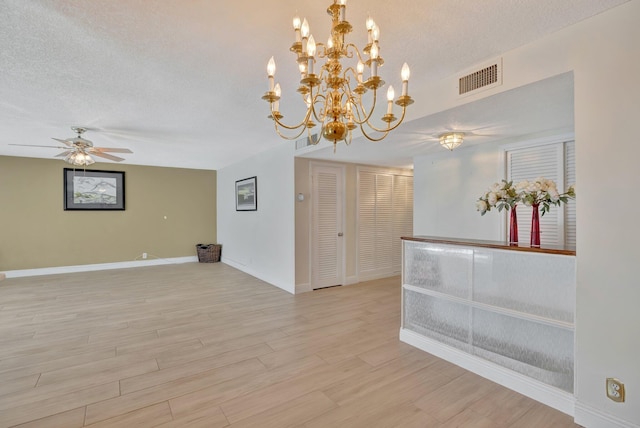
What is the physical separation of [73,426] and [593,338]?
128 inches

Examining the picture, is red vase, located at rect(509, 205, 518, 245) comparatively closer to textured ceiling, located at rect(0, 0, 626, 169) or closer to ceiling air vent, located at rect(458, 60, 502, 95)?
textured ceiling, located at rect(0, 0, 626, 169)

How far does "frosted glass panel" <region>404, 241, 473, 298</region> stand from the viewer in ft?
Answer: 8.81

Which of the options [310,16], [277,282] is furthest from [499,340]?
[277,282]

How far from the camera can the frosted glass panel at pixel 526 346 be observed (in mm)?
2121

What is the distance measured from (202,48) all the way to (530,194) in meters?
2.65

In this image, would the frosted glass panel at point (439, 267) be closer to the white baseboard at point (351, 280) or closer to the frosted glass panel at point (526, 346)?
the frosted glass panel at point (526, 346)

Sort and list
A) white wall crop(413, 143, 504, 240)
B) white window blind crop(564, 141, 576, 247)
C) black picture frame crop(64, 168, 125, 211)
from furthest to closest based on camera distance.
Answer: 1. black picture frame crop(64, 168, 125, 211)
2. white wall crop(413, 143, 504, 240)
3. white window blind crop(564, 141, 576, 247)

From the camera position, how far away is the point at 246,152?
18.8ft

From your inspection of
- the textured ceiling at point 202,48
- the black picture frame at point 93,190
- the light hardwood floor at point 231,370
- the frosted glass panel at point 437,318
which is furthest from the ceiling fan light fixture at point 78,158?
the frosted glass panel at point 437,318

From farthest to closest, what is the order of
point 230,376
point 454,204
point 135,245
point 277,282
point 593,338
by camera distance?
point 135,245, point 277,282, point 454,204, point 230,376, point 593,338

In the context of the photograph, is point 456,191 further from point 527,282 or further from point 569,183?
point 527,282

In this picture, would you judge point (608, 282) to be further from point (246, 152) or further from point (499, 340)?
point (246, 152)

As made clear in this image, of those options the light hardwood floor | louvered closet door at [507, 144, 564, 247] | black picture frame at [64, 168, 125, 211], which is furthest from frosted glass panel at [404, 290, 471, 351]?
black picture frame at [64, 168, 125, 211]

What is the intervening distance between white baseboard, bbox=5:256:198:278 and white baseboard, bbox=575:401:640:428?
7752mm
